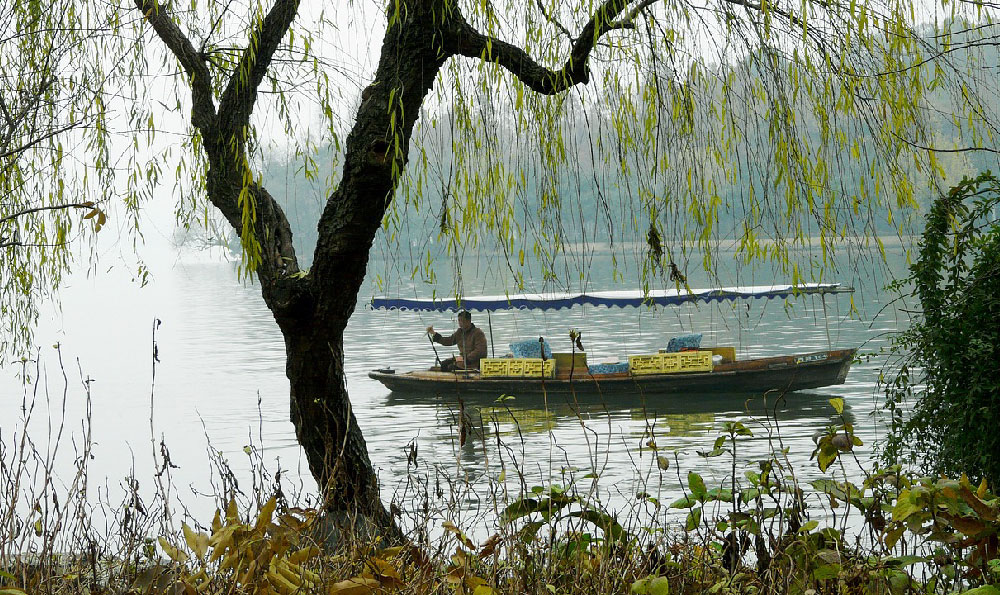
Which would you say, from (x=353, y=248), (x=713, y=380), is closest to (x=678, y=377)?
(x=713, y=380)

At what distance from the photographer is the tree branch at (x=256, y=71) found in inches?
160

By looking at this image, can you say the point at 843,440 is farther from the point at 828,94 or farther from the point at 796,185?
the point at 828,94

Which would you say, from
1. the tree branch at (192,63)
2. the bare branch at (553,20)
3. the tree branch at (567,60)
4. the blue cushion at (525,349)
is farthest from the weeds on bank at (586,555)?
the blue cushion at (525,349)

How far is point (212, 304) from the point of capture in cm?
5000

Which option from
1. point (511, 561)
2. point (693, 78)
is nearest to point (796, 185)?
point (693, 78)

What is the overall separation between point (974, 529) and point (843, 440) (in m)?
0.34

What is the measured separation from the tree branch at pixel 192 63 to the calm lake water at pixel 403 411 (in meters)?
1.26

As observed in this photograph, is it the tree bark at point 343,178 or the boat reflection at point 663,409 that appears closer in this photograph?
the tree bark at point 343,178

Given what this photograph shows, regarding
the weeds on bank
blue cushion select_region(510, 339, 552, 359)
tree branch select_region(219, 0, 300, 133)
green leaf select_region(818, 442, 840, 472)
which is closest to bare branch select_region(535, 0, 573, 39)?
tree branch select_region(219, 0, 300, 133)

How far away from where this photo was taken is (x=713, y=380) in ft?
55.4

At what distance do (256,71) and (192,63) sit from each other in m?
0.33

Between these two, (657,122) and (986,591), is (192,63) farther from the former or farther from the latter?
(986,591)

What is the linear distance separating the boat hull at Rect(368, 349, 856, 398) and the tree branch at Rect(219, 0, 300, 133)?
12.4 meters

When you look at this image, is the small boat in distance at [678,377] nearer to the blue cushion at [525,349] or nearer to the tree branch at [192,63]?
the blue cushion at [525,349]
